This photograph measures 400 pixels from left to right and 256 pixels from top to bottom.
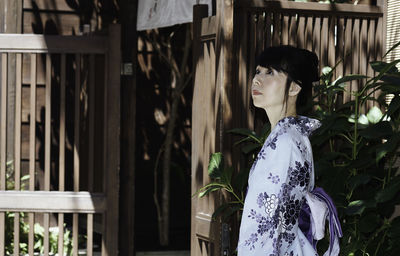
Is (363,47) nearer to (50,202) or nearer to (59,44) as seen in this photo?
(59,44)

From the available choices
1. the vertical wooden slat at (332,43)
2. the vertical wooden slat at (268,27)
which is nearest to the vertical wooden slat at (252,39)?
the vertical wooden slat at (268,27)

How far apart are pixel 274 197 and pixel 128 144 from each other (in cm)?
383

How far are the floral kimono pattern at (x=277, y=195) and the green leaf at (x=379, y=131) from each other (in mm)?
1300

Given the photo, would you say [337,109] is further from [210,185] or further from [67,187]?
[67,187]

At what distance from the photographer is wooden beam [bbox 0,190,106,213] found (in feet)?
20.5

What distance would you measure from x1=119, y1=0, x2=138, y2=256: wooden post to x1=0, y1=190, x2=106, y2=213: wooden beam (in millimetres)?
920

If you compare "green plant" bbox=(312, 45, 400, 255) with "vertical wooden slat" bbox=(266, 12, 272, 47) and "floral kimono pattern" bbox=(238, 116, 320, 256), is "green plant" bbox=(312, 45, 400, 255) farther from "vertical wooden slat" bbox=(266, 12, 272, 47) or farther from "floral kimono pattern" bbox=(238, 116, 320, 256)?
"floral kimono pattern" bbox=(238, 116, 320, 256)

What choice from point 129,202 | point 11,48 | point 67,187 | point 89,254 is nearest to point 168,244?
point 67,187

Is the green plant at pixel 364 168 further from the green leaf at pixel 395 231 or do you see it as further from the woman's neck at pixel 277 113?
the woman's neck at pixel 277 113

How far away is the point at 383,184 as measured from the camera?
16.8 ft

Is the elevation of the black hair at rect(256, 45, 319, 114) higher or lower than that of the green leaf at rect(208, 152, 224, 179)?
higher

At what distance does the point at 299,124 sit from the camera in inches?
148

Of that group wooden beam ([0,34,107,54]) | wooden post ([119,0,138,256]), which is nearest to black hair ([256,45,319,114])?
wooden beam ([0,34,107,54])

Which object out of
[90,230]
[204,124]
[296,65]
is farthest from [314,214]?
[90,230]
